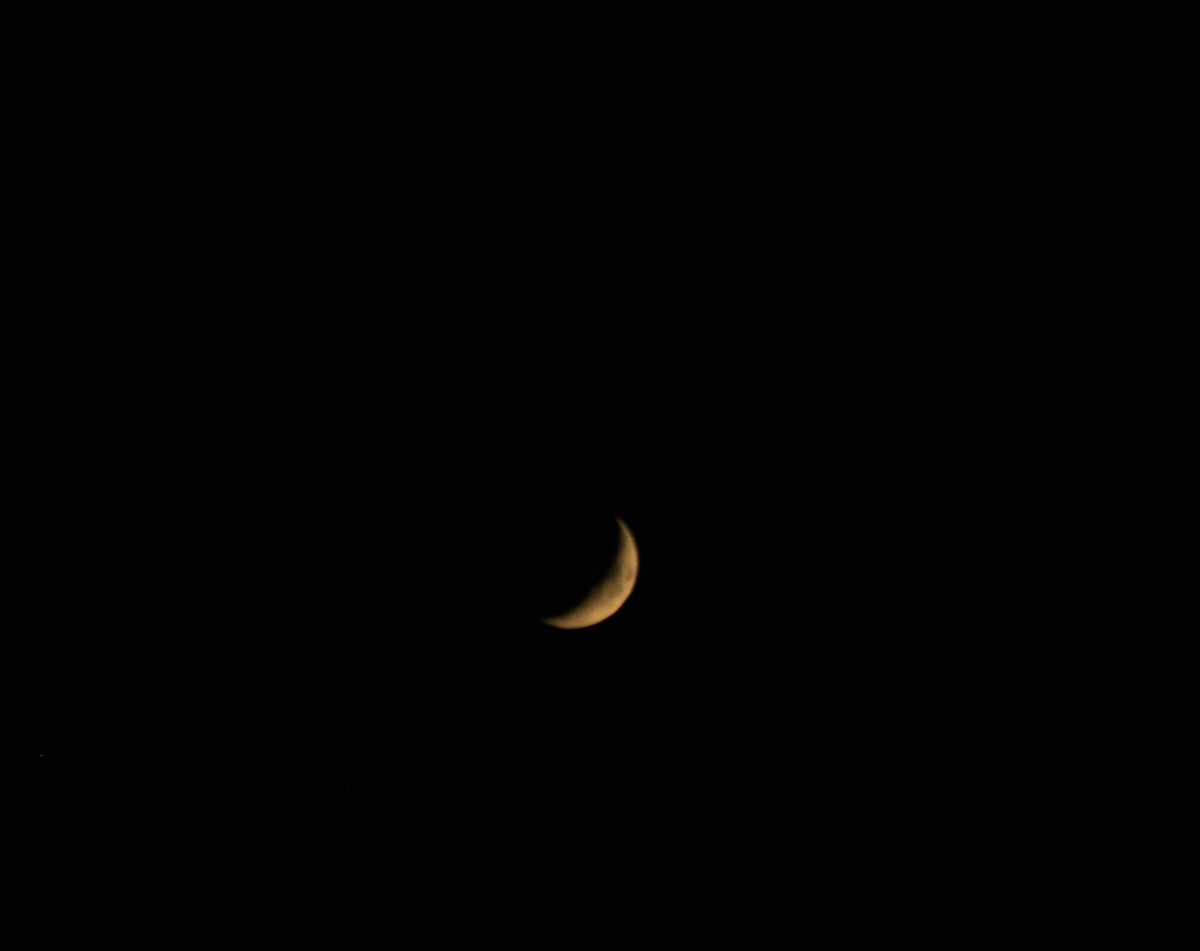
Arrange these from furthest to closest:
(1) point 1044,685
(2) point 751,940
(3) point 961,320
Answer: (2) point 751,940 < (1) point 1044,685 < (3) point 961,320

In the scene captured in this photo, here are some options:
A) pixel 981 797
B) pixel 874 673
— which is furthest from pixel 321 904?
pixel 981 797

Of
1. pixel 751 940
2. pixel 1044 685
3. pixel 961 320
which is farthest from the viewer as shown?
pixel 751 940

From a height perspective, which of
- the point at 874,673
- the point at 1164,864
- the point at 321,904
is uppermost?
the point at 874,673

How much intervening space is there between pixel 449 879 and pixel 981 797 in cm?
212

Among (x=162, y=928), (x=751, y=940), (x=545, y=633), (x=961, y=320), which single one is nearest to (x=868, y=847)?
(x=751, y=940)

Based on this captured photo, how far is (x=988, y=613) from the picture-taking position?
300 centimetres

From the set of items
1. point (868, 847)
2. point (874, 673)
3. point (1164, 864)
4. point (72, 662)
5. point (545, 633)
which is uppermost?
point (72, 662)

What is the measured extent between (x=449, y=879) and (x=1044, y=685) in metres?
2.44

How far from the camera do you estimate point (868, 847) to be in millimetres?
3180

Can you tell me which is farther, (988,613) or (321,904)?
(321,904)

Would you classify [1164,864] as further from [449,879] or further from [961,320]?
[449,879]

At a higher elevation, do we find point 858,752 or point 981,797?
point 858,752

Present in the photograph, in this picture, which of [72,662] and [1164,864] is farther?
[72,662]

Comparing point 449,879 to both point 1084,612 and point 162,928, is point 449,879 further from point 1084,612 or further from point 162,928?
point 1084,612
